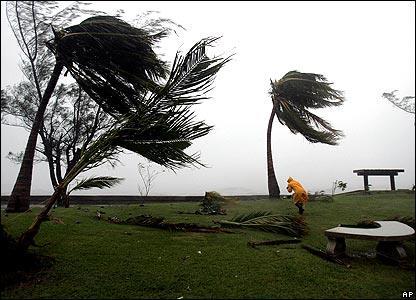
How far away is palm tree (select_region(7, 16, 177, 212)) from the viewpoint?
20.4 feet

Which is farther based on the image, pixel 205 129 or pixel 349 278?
pixel 205 129

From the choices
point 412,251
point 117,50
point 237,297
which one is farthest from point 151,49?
point 412,251

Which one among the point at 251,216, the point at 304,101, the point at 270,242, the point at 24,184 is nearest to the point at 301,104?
the point at 304,101

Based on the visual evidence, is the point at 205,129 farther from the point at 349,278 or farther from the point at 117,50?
the point at 117,50

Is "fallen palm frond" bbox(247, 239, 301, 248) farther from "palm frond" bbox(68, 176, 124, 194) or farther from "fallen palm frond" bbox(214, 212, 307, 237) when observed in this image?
→ "palm frond" bbox(68, 176, 124, 194)

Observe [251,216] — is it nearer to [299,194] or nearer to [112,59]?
[299,194]

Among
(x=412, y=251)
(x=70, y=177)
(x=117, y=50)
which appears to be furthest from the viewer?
(x=117, y=50)

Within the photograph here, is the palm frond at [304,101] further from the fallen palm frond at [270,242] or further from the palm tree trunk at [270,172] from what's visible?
the fallen palm frond at [270,242]

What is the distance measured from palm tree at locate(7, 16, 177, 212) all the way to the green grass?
2.63 metres

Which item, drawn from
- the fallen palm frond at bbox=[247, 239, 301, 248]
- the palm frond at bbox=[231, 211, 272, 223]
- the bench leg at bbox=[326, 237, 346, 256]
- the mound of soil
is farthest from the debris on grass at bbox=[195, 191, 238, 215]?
the mound of soil

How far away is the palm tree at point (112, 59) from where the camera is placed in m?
6.22

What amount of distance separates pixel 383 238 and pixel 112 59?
19.7 ft

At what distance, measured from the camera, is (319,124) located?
12.9 meters

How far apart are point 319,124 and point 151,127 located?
10213 mm
